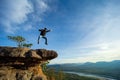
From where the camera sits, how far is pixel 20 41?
73.4 meters

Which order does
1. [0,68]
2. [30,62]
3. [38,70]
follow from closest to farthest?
1. [0,68]
2. [30,62]
3. [38,70]

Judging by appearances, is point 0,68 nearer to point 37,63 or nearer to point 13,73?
point 13,73

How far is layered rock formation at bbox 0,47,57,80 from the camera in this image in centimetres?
2309

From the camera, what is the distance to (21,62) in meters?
24.4

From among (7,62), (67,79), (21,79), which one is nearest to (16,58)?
(7,62)

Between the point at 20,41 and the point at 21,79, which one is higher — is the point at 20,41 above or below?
above

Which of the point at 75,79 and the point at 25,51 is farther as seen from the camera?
the point at 75,79

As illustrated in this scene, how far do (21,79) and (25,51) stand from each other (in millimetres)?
3873

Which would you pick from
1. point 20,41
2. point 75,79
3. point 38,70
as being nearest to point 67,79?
point 75,79

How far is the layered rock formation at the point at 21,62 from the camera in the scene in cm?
2309

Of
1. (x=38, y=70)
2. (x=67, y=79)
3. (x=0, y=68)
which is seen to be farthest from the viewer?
(x=67, y=79)

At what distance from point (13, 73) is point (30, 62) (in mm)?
2708

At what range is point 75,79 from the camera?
19450 centimetres

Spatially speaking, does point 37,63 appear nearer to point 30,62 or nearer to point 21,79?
point 30,62
